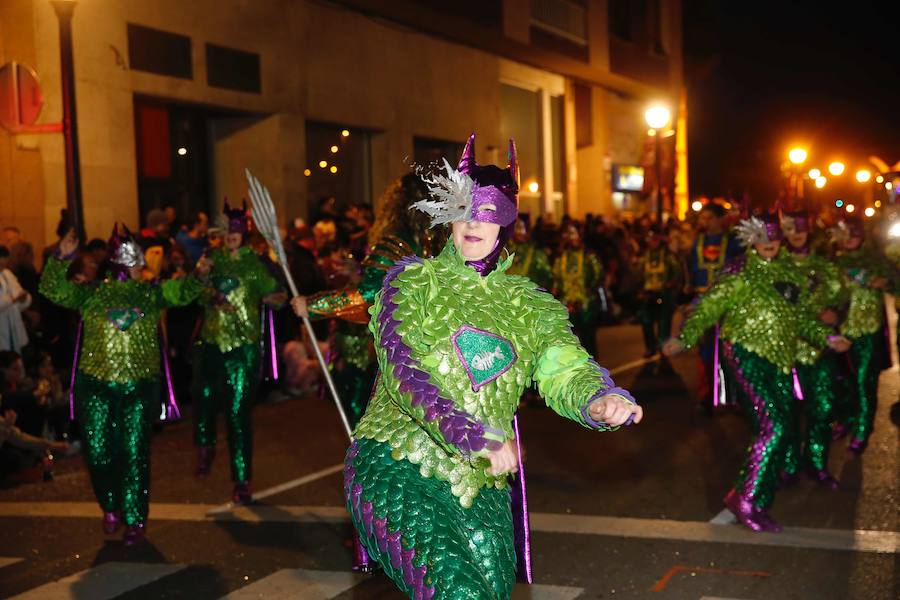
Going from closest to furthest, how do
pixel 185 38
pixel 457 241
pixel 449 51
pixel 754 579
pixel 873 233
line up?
pixel 457 241
pixel 754 579
pixel 873 233
pixel 185 38
pixel 449 51

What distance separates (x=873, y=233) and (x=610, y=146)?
2453cm

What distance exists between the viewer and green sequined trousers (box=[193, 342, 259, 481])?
25.1 ft

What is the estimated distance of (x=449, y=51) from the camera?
24.4m

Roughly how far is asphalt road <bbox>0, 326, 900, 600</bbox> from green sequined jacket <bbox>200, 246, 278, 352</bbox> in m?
1.13


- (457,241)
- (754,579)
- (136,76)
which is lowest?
(754,579)

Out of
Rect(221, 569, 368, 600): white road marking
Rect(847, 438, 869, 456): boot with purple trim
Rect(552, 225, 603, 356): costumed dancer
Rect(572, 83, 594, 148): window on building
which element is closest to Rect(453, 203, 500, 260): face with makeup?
Rect(221, 569, 368, 600): white road marking

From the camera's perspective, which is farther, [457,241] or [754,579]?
[754,579]

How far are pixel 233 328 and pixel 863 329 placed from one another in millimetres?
5100

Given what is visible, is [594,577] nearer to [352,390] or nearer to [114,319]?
[352,390]

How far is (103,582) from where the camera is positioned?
6000mm

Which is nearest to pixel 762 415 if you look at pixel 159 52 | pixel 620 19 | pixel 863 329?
pixel 863 329

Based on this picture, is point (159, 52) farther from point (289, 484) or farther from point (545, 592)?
point (545, 592)

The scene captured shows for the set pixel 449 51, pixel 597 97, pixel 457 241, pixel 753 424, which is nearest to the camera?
pixel 457 241

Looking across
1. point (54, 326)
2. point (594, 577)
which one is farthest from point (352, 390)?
point (54, 326)
